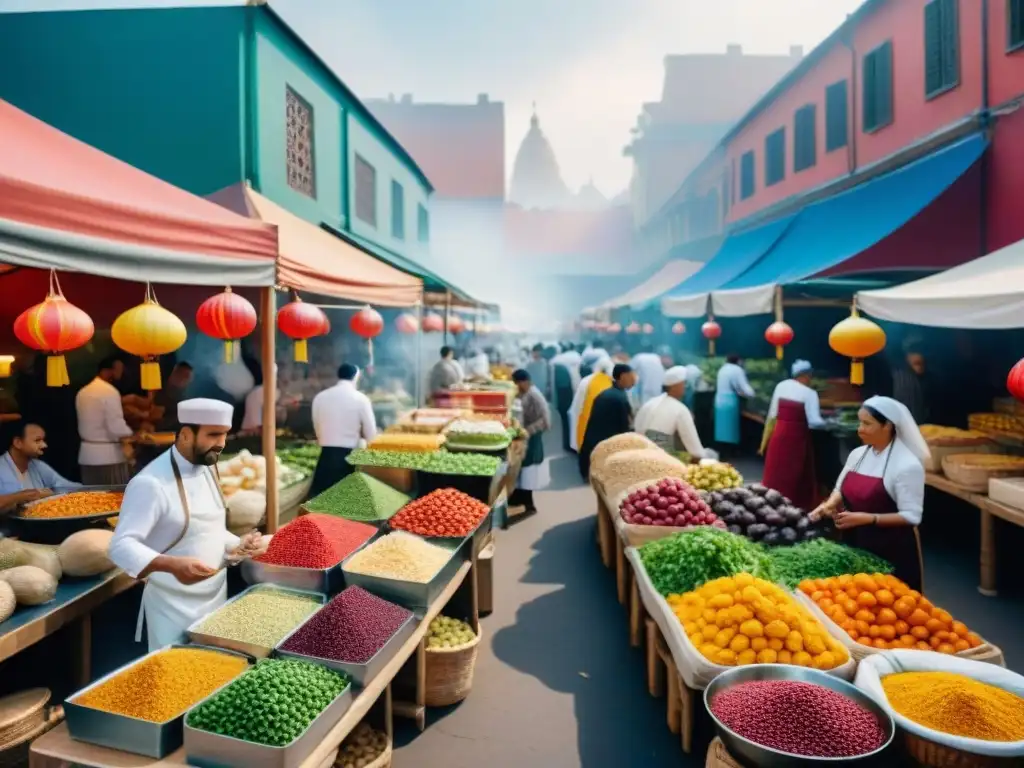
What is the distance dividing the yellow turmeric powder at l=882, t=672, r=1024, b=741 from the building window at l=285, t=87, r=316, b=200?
35.7 feet

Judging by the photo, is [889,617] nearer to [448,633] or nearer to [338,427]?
[448,633]

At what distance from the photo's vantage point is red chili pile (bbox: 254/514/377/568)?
4.20 meters

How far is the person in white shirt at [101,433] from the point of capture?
7152 millimetres

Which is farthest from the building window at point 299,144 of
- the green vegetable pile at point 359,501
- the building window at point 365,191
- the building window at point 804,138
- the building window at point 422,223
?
→ the building window at point 804,138

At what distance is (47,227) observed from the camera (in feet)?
11.5

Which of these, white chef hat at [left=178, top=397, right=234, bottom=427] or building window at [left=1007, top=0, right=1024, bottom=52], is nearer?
white chef hat at [left=178, top=397, right=234, bottom=427]

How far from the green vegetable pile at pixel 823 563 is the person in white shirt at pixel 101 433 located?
6528 mm

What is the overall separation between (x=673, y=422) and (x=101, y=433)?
6.23 m

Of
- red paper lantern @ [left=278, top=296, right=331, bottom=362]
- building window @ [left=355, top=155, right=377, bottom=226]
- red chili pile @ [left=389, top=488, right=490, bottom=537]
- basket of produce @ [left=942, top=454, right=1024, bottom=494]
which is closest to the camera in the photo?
red chili pile @ [left=389, top=488, right=490, bottom=537]

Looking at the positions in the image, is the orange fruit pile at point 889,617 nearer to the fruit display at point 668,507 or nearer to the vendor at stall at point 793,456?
the fruit display at point 668,507

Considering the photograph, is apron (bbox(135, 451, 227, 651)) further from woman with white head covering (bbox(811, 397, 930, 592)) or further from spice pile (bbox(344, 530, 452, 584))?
woman with white head covering (bbox(811, 397, 930, 592))

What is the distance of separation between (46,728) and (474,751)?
7.85ft

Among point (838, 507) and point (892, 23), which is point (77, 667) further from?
point (892, 23)

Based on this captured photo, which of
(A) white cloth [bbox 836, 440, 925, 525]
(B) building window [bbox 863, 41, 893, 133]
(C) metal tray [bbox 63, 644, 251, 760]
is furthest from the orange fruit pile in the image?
(B) building window [bbox 863, 41, 893, 133]
